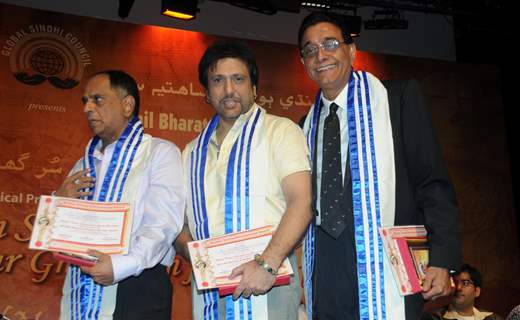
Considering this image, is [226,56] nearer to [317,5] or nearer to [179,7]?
[179,7]

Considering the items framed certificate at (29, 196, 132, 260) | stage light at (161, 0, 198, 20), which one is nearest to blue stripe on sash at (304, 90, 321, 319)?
framed certificate at (29, 196, 132, 260)

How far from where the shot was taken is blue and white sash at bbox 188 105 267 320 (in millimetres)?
2305

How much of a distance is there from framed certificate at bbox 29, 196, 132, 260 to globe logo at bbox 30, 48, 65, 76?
4.87m

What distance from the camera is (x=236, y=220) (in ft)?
7.68

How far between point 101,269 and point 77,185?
0.46m

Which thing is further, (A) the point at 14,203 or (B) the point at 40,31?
(B) the point at 40,31

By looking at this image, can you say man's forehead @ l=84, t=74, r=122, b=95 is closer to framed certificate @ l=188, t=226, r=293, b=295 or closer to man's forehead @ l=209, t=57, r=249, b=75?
man's forehead @ l=209, t=57, r=249, b=75

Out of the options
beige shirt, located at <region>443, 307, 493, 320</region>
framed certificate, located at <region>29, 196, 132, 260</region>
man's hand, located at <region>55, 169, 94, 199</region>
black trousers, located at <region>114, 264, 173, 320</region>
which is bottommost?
beige shirt, located at <region>443, 307, 493, 320</region>

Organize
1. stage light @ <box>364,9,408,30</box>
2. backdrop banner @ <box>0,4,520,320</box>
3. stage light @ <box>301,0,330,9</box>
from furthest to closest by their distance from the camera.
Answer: stage light @ <box>364,9,408,30</box>
stage light @ <box>301,0,330,9</box>
backdrop banner @ <box>0,4,520,320</box>

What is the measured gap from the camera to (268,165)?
2430mm

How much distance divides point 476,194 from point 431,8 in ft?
8.45

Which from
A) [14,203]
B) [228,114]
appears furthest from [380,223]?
[14,203]

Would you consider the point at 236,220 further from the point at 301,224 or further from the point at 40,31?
the point at 40,31

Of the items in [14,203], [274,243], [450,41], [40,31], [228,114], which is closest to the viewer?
[274,243]
